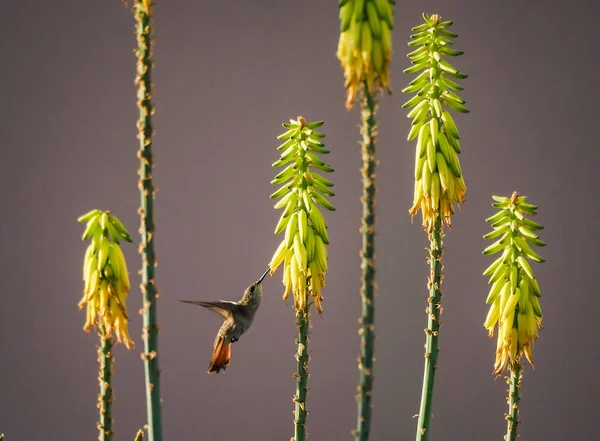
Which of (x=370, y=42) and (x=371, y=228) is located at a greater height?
(x=370, y=42)

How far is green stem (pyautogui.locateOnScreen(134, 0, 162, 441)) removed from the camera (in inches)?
91.4

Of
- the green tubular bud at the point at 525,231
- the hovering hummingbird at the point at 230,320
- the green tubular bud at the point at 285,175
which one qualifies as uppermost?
the green tubular bud at the point at 285,175

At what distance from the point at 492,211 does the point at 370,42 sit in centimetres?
335

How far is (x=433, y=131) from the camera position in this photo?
2.78 meters

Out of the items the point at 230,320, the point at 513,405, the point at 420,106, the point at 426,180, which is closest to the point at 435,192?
the point at 426,180

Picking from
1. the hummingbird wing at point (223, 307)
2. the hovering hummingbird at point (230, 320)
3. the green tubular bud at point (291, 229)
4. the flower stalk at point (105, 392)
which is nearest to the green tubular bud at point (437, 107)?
the green tubular bud at point (291, 229)

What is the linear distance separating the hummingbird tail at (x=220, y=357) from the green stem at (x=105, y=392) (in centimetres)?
41

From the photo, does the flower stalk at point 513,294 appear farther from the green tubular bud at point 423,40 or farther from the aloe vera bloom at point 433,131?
the green tubular bud at point 423,40

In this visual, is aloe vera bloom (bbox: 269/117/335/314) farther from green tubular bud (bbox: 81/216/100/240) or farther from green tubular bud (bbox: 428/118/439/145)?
green tubular bud (bbox: 81/216/100/240)

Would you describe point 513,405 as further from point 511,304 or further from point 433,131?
point 433,131

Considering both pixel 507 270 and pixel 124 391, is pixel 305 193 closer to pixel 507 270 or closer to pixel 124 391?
pixel 507 270

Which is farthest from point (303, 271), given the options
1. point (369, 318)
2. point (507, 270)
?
point (507, 270)

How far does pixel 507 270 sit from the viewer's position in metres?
2.87

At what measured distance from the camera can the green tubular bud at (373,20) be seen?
2389mm
